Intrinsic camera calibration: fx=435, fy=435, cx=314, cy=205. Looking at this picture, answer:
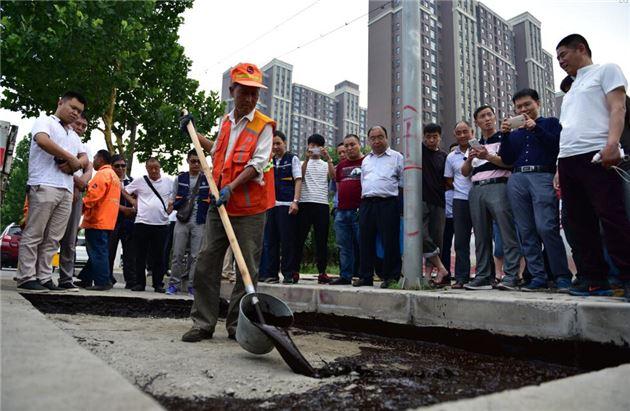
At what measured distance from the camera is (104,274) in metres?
5.11

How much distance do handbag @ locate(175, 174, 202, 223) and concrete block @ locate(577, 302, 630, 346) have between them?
4.55 meters

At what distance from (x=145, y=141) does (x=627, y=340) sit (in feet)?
36.1

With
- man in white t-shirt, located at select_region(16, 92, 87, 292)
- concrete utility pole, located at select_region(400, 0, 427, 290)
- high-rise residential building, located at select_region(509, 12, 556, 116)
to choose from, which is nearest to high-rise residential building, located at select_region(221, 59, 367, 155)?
high-rise residential building, located at select_region(509, 12, 556, 116)

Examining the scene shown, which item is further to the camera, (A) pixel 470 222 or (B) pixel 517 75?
(B) pixel 517 75

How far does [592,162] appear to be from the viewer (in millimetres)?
3023

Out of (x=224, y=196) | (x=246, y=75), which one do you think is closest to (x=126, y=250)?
(x=224, y=196)

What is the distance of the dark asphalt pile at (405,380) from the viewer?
1.55 meters

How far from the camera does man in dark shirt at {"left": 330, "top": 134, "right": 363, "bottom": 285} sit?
546 cm

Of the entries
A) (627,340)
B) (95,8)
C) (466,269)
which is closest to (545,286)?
(466,269)

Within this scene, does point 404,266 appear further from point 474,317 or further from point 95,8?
point 95,8

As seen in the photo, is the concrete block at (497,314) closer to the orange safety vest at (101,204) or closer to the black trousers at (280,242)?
the black trousers at (280,242)

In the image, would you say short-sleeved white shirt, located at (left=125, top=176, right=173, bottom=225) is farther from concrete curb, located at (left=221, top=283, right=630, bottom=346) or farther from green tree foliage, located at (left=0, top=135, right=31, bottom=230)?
green tree foliage, located at (left=0, top=135, right=31, bottom=230)

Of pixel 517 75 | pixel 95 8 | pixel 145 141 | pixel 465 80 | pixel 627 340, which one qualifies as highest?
pixel 517 75

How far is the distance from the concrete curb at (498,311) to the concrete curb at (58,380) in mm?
2285
